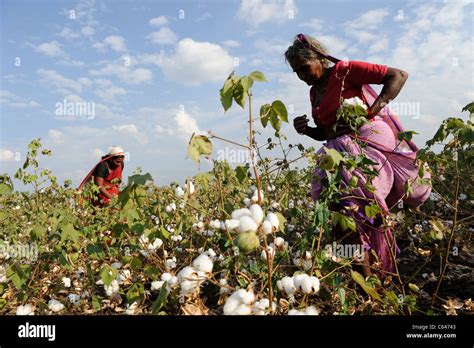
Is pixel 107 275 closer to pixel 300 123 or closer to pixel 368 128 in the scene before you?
pixel 300 123

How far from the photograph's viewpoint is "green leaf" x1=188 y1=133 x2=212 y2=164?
44.0 inches

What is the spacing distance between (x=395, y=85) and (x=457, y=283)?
1.24 m

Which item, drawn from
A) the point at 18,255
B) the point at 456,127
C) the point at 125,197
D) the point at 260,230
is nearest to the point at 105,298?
the point at 18,255

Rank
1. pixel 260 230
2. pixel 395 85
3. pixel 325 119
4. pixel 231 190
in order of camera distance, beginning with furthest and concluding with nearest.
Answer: pixel 231 190 < pixel 325 119 < pixel 395 85 < pixel 260 230

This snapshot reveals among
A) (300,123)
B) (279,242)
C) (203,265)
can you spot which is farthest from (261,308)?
(300,123)

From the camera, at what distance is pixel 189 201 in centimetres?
149

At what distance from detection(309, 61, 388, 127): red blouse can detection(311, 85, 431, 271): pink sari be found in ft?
0.32

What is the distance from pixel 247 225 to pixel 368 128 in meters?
1.41

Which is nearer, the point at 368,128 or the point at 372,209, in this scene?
the point at 372,209

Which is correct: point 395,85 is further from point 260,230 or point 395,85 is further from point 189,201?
point 260,230

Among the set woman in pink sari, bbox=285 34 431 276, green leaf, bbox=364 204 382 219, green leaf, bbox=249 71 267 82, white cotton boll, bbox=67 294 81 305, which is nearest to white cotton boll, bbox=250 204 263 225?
green leaf, bbox=249 71 267 82

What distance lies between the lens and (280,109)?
110 cm

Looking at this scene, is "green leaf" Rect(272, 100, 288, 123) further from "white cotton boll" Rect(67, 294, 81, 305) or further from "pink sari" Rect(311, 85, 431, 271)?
"white cotton boll" Rect(67, 294, 81, 305)

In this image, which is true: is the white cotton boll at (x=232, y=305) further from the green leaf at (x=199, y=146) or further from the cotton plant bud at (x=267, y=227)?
the green leaf at (x=199, y=146)
